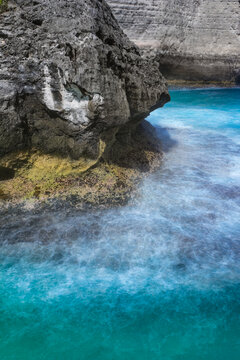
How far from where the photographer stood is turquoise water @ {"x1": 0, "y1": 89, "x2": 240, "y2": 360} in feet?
8.37

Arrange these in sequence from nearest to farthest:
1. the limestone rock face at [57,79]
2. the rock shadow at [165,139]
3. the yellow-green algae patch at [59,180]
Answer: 1. the limestone rock face at [57,79]
2. the yellow-green algae patch at [59,180]
3. the rock shadow at [165,139]

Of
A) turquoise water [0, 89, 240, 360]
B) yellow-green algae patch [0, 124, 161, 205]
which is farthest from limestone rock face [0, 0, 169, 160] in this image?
turquoise water [0, 89, 240, 360]

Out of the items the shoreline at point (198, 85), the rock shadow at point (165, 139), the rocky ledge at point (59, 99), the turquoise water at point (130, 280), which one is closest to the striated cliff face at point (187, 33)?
the shoreline at point (198, 85)

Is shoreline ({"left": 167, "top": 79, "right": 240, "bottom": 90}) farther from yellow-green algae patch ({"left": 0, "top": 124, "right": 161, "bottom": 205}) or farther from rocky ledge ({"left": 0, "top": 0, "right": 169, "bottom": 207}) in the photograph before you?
yellow-green algae patch ({"left": 0, "top": 124, "right": 161, "bottom": 205})

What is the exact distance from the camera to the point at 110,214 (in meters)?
4.05

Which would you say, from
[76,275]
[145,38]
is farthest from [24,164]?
[145,38]

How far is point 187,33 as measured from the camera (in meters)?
16.5

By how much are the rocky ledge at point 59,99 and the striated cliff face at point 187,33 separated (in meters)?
12.7

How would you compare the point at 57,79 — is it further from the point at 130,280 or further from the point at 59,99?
the point at 130,280

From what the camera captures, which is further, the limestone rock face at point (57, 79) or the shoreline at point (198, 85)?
the shoreline at point (198, 85)

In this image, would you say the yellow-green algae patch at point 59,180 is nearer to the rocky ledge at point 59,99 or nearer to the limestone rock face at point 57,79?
the rocky ledge at point 59,99

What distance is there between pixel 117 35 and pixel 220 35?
13942mm

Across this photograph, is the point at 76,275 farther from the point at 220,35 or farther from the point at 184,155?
the point at 220,35

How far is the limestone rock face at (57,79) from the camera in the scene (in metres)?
4.00
